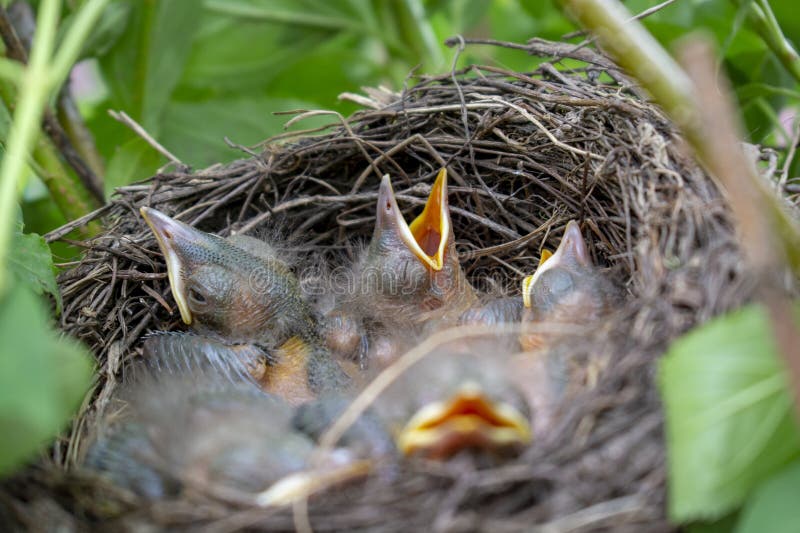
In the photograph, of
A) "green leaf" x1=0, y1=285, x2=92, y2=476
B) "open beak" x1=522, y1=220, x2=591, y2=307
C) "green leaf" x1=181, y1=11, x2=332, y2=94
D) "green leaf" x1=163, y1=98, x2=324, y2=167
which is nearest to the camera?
"green leaf" x1=0, y1=285, x2=92, y2=476

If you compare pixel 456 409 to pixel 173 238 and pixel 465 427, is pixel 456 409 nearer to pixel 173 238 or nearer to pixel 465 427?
pixel 465 427

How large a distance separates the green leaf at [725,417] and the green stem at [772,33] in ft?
2.31

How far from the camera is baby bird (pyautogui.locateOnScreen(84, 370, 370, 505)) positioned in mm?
917

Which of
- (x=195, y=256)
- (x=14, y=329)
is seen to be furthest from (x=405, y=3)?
(x=14, y=329)

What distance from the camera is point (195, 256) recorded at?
1531 mm

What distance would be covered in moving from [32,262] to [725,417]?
96cm

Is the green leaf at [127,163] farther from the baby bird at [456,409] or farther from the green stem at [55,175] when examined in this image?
the baby bird at [456,409]

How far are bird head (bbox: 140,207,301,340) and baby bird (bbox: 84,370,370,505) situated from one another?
1.31 feet

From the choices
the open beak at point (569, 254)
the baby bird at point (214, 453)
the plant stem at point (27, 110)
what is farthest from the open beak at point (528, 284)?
the plant stem at point (27, 110)

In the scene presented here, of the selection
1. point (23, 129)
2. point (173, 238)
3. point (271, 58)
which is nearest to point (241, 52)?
point (271, 58)

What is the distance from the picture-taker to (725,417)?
786 mm

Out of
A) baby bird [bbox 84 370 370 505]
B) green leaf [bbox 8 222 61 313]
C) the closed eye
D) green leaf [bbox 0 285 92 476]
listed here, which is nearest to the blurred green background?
the closed eye

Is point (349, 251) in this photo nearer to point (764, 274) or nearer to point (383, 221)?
point (383, 221)

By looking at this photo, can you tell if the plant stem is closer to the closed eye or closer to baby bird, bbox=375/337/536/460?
baby bird, bbox=375/337/536/460
